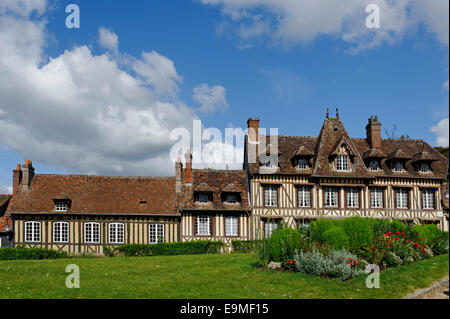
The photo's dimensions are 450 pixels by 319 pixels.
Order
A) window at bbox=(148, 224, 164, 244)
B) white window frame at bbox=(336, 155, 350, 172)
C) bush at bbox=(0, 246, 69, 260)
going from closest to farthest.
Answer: bush at bbox=(0, 246, 69, 260), window at bbox=(148, 224, 164, 244), white window frame at bbox=(336, 155, 350, 172)

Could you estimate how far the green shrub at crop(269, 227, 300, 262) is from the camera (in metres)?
13.0

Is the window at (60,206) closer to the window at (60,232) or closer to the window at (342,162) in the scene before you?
the window at (60,232)

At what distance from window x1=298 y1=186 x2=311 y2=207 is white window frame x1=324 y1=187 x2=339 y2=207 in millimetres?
1055

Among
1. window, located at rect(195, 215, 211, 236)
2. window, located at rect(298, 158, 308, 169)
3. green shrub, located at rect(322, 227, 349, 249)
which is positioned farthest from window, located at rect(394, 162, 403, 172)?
green shrub, located at rect(322, 227, 349, 249)

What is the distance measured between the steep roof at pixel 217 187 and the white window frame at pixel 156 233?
1805 mm

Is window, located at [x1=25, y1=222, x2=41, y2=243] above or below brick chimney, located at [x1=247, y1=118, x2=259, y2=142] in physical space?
below

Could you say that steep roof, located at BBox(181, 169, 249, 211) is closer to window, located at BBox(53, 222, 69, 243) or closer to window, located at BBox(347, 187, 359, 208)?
window, located at BBox(347, 187, 359, 208)

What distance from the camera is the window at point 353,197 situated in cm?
2676

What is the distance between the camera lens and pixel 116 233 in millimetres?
25094

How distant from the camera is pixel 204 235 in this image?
25422 millimetres

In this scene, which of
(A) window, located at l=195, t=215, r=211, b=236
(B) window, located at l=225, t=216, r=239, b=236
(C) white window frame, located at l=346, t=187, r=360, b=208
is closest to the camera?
(A) window, located at l=195, t=215, r=211, b=236

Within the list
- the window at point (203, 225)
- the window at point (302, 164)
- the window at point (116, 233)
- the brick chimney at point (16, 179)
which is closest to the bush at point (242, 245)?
the window at point (203, 225)

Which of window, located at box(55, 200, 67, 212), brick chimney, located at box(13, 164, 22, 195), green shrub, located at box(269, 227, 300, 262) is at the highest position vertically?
brick chimney, located at box(13, 164, 22, 195)
